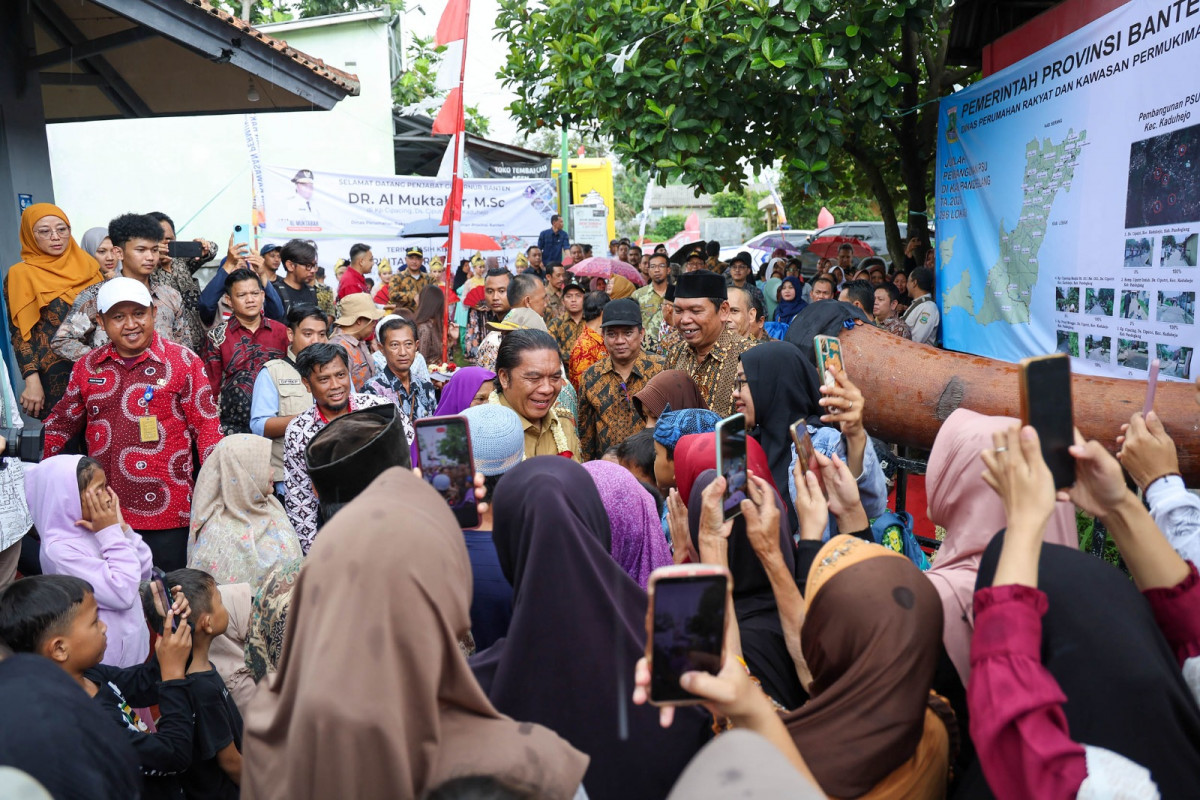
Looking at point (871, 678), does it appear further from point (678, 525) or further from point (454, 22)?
point (454, 22)

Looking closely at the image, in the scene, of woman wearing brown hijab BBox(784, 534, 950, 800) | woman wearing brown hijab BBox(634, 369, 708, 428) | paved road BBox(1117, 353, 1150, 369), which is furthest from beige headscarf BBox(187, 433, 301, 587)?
paved road BBox(1117, 353, 1150, 369)

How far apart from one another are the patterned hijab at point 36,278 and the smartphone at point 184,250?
2.44ft

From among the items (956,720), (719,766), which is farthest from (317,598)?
(956,720)

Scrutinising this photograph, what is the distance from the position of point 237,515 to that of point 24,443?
2.92 ft

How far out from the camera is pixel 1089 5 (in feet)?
15.5

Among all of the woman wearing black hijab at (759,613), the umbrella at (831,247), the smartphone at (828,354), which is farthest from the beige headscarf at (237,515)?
the umbrella at (831,247)

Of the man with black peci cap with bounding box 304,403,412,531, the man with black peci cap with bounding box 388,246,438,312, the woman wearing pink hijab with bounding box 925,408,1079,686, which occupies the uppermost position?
the man with black peci cap with bounding box 388,246,438,312

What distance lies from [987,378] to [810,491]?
5.89 ft

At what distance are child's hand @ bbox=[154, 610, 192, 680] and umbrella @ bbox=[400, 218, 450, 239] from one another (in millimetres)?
11499

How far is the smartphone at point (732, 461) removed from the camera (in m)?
2.14

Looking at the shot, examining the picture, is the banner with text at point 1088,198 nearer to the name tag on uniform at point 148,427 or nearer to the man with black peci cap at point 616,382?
the man with black peci cap at point 616,382

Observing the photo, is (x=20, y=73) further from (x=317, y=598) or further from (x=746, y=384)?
(x=317, y=598)

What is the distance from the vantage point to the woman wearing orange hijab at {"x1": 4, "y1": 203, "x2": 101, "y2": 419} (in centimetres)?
466

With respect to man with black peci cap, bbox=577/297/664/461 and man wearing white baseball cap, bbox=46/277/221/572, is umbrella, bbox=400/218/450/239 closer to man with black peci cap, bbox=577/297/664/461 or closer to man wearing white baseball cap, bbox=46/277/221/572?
man with black peci cap, bbox=577/297/664/461
